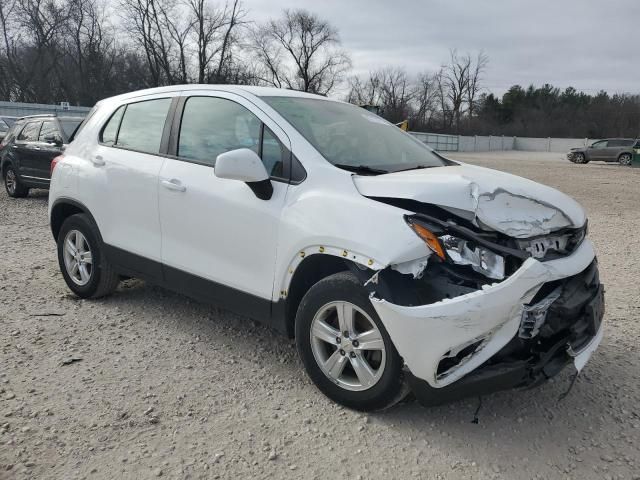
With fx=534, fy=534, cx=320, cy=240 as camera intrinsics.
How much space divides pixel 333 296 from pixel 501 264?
0.88 metres

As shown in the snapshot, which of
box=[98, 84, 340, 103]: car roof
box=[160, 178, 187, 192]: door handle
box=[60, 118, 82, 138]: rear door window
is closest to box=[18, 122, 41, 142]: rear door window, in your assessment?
box=[60, 118, 82, 138]: rear door window

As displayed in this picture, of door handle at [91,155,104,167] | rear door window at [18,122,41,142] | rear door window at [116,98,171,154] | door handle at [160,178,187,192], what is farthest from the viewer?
rear door window at [18,122,41,142]

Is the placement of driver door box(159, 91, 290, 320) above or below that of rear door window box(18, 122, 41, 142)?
below

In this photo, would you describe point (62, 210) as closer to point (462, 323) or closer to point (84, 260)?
point (84, 260)

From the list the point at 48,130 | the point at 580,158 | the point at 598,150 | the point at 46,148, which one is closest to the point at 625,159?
the point at 598,150

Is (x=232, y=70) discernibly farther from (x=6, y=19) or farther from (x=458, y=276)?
(x=458, y=276)

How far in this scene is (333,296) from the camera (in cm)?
289

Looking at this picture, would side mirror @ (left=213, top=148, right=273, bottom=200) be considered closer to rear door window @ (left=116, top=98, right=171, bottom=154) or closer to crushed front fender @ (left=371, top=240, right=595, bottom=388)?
crushed front fender @ (left=371, top=240, right=595, bottom=388)

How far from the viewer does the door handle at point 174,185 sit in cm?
367

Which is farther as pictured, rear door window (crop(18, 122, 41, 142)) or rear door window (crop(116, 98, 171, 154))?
rear door window (crop(18, 122, 41, 142))

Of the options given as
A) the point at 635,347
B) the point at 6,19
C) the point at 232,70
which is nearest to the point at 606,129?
the point at 232,70

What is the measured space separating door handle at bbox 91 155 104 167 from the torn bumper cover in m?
2.84

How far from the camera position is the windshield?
3.33 meters

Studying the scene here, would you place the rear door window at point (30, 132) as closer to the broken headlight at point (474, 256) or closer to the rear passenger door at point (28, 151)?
the rear passenger door at point (28, 151)
